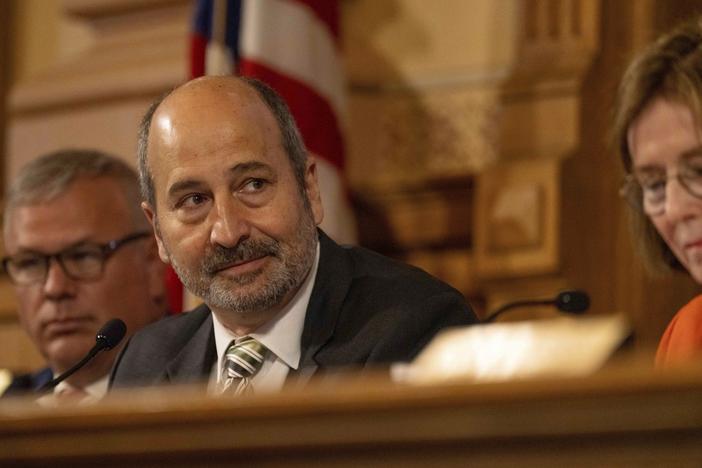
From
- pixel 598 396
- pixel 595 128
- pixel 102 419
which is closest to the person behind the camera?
pixel 598 396

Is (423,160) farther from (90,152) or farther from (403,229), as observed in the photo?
(90,152)

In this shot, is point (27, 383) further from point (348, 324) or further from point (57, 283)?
point (348, 324)

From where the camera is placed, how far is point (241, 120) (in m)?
3.14

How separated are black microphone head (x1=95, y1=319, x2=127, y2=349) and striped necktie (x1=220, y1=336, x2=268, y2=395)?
0.31 m

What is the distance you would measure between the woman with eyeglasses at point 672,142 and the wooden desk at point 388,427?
1433 mm

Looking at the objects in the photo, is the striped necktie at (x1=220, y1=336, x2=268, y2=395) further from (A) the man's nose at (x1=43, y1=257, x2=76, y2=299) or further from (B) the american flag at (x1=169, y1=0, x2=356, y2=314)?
(B) the american flag at (x1=169, y1=0, x2=356, y2=314)

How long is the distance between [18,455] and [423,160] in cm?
397

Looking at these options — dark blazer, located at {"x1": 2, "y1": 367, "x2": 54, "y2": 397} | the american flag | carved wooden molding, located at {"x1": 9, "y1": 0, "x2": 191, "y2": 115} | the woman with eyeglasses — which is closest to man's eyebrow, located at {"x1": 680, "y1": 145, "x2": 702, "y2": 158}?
the woman with eyeglasses

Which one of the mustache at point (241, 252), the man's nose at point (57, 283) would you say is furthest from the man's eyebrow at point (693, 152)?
the man's nose at point (57, 283)

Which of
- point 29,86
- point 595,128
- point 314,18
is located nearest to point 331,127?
point 314,18

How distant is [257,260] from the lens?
3.08m

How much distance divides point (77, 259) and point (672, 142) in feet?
7.19

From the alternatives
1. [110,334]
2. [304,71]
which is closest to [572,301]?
[110,334]

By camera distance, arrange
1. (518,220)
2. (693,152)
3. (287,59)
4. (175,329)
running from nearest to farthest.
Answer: (693,152) < (175,329) < (518,220) < (287,59)
